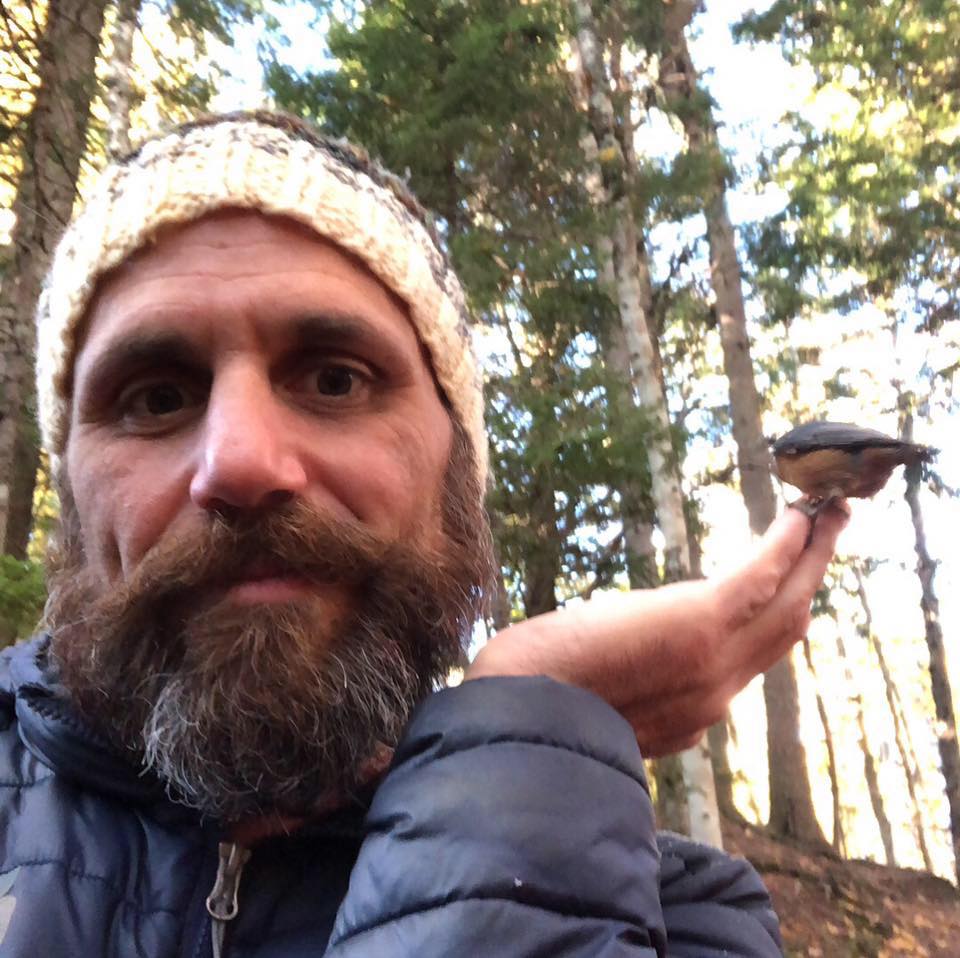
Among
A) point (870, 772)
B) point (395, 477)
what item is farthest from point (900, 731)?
point (395, 477)

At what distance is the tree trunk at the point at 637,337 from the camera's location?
224 inches

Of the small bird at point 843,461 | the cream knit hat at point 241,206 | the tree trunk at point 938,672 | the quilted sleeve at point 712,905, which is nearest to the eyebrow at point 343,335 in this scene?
the cream knit hat at point 241,206

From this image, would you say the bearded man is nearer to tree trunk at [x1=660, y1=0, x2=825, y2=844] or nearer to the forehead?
the forehead

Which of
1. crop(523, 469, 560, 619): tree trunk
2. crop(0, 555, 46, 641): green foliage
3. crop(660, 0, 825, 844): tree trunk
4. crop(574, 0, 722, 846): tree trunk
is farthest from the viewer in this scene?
crop(660, 0, 825, 844): tree trunk

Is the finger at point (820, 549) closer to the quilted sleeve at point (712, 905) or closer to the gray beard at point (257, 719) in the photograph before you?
the quilted sleeve at point (712, 905)

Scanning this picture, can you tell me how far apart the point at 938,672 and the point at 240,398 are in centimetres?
1477

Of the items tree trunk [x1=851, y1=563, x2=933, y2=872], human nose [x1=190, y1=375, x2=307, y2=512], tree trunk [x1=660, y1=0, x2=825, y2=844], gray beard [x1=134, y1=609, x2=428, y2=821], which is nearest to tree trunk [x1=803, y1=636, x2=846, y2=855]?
tree trunk [x1=851, y1=563, x2=933, y2=872]

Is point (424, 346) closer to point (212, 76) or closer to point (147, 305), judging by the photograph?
point (147, 305)

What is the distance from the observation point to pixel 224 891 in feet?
3.87

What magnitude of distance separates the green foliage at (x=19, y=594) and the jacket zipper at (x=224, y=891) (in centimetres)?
293

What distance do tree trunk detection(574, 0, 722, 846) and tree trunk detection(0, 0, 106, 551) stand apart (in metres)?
4.08

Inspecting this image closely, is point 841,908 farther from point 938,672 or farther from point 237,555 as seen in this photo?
point 237,555

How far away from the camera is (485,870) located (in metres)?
0.88

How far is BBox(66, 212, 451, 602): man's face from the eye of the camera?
4.06ft
